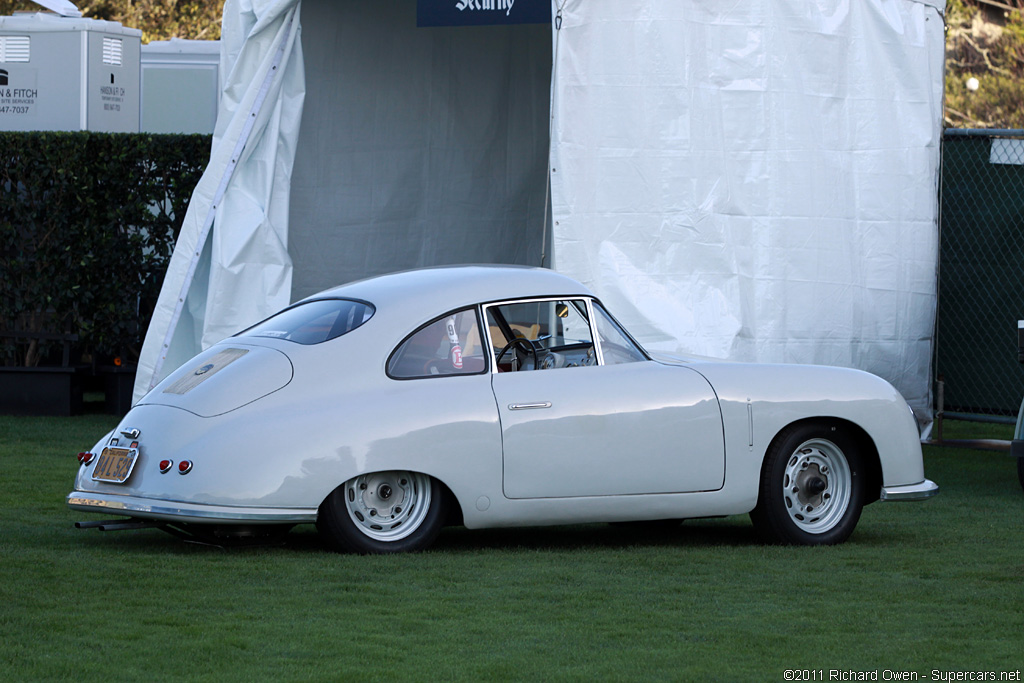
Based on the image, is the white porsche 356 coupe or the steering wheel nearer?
the white porsche 356 coupe

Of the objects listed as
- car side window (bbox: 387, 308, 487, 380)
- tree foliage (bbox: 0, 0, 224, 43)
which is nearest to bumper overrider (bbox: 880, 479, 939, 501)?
car side window (bbox: 387, 308, 487, 380)

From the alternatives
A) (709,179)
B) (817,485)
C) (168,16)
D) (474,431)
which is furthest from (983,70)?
(474,431)

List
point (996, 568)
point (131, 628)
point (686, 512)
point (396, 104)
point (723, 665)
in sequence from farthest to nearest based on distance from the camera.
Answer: point (396, 104)
point (686, 512)
point (996, 568)
point (131, 628)
point (723, 665)

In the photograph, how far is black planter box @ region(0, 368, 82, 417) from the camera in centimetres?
1343

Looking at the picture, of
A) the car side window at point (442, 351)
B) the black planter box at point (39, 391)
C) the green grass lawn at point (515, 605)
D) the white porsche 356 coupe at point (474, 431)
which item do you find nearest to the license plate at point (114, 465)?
the white porsche 356 coupe at point (474, 431)

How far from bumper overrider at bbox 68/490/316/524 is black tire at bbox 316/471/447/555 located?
5.2 inches

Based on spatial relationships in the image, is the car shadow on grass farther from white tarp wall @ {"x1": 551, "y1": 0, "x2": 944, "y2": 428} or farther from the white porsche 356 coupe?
white tarp wall @ {"x1": 551, "y1": 0, "x2": 944, "y2": 428}

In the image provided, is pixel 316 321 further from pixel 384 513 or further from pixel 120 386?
pixel 120 386

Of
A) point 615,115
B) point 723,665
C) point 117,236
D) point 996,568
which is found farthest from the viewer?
point 117,236

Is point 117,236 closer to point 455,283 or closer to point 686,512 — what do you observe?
point 455,283

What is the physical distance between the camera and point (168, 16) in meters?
38.8

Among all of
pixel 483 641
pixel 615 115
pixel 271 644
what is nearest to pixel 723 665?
pixel 483 641

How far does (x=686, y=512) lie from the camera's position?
734 cm

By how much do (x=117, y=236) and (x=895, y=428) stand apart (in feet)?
26.1
